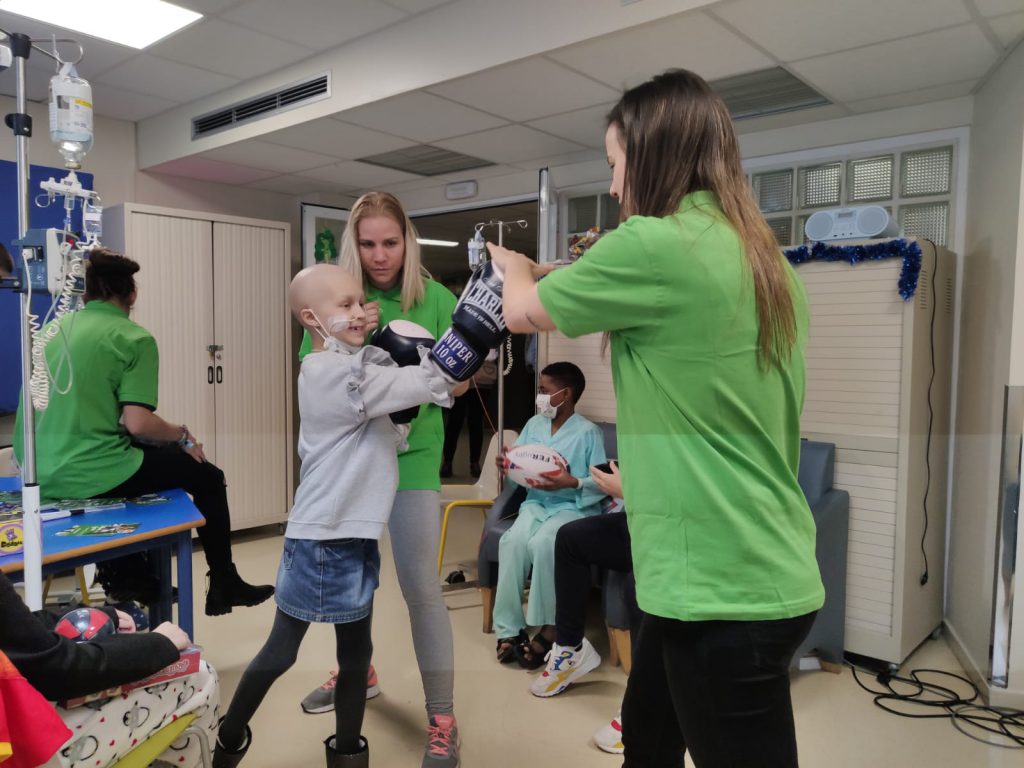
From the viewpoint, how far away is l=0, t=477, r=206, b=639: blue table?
134cm

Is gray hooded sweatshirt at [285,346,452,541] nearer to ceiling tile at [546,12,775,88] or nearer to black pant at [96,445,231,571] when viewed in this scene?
black pant at [96,445,231,571]

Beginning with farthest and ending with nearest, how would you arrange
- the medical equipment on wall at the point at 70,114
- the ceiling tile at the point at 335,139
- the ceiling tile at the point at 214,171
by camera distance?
the ceiling tile at the point at 214,171, the ceiling tile at the point at 335,139, the medical equipment on wall at the point at 70,114

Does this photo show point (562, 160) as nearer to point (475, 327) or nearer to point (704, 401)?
point (475, 327)

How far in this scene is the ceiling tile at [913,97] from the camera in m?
2.11

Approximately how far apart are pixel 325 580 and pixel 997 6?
1847 millimetres

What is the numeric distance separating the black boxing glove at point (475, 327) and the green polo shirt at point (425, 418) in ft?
1.08

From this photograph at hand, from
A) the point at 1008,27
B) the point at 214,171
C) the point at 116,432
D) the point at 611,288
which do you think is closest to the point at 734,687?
the point at 611,288

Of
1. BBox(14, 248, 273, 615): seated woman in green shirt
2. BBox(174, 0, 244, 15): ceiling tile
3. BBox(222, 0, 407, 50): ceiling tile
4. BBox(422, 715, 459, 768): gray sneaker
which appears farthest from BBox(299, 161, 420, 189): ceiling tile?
A: BBox(422, 715, 459, 768): gray sneaker

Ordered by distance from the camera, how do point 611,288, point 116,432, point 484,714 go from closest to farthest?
point 611,288
point 116,432
point 484,714

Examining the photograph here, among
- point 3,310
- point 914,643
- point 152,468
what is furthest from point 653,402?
point 914,643

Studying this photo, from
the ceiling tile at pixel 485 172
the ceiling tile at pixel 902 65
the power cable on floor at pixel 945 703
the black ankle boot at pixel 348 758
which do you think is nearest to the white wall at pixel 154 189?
the ceiling tile at pixel 485 172

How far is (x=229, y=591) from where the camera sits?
6.30 feet

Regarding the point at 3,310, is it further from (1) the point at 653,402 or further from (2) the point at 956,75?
(2) the point at 956,75

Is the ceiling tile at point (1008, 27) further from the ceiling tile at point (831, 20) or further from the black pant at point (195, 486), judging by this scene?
the black pant at point (195, 486)
